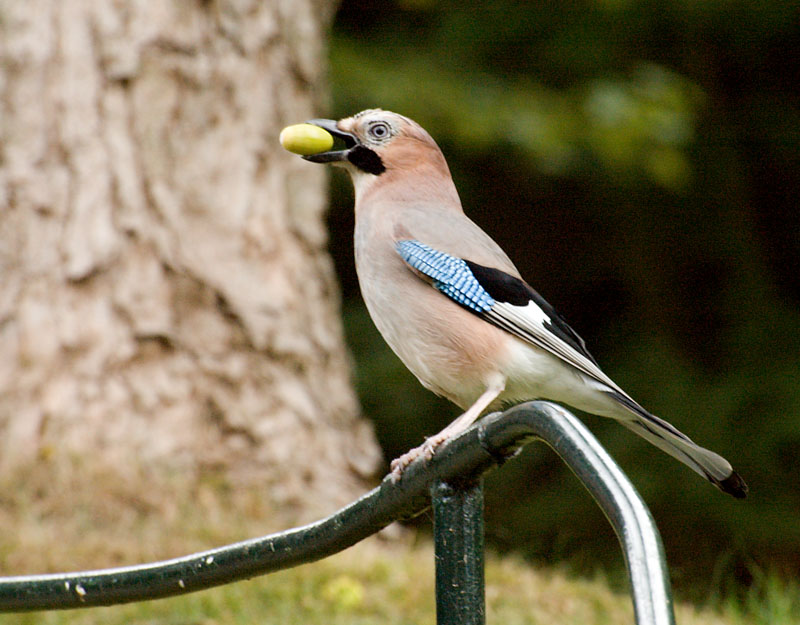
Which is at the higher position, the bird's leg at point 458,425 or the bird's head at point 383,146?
the bird's head at point 383,146

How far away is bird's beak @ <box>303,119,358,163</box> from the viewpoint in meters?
2.79

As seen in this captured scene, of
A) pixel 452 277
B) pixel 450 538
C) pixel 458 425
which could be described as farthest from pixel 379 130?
pixel 450 538

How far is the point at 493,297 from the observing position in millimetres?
2633

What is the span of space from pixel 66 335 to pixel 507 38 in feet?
12.0

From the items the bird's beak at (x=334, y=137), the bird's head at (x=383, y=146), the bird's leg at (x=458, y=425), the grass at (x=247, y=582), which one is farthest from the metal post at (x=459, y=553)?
the grass at (x=247, y=582)

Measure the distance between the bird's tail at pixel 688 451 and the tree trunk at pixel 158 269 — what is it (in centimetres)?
174

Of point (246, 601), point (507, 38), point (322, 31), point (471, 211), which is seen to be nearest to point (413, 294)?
point (246, 601)

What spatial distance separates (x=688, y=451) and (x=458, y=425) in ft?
1.61

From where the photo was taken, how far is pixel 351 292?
723 cm

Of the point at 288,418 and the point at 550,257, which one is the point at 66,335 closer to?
the point at 288,418

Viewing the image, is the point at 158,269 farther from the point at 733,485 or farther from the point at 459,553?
the point at 459,553

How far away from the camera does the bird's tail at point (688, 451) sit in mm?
2016

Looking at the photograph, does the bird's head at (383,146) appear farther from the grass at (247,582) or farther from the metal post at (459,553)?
the metal post at (459,553)

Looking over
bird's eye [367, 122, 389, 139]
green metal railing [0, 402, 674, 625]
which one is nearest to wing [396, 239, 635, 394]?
bird's eye [367, 122, 389, 139]
